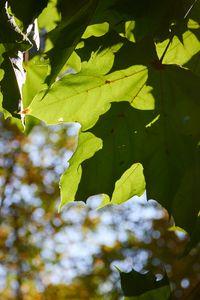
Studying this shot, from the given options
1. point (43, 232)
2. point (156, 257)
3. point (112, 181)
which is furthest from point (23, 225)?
point (112, 181)

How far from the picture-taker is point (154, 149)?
3.20 feet

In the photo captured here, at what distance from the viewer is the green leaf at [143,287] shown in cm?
81

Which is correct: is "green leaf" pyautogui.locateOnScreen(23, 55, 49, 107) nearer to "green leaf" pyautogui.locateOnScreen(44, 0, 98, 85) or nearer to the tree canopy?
the tree canopy

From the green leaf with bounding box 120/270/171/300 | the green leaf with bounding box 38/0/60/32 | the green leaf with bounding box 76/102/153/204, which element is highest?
the green leaf with bounding box 38/0/60/32

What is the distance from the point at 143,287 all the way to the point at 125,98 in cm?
40

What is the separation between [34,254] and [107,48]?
7.51m

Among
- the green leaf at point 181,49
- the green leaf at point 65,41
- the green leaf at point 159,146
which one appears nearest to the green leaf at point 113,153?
the green leaf at point 159,146

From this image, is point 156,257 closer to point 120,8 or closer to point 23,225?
point 23,225

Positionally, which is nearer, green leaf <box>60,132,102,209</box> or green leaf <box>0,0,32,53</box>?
green leaf <box>0,0,32,53</box>

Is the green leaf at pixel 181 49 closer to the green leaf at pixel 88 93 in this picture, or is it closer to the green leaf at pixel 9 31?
the green leaf at pixel 88 93

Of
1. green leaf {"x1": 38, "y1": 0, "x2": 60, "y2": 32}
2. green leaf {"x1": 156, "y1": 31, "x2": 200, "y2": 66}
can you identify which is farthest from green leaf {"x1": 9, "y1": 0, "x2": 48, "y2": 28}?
green leaf {"x1": 156, "y1": 31, "x2": 200, "y2": 66}

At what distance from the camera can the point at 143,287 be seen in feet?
2.70

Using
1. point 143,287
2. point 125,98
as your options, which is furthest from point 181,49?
point 143,287

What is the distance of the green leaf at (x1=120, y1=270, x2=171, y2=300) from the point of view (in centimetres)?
Result: 81
